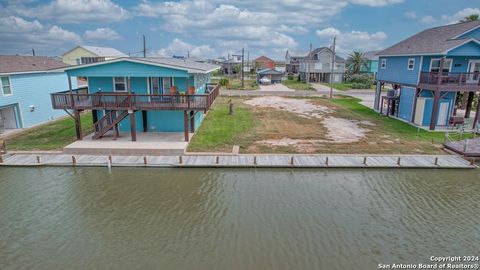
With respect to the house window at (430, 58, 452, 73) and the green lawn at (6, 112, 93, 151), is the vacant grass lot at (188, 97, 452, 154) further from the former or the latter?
the green lawn at (6, 112, 93, 151)

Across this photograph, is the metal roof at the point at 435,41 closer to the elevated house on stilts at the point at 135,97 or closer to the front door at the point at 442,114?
the front door at the point at 442,114


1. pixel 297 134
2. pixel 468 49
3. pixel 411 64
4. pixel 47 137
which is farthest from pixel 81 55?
pixel 468 49

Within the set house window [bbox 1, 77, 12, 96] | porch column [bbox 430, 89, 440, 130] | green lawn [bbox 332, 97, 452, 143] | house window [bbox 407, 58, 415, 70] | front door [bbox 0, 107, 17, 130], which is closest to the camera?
green lawn [bbox 332, 97, 452, 143]

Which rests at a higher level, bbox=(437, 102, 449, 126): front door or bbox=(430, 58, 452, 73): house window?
A: bbox=(430, 58, 452, 73): house window

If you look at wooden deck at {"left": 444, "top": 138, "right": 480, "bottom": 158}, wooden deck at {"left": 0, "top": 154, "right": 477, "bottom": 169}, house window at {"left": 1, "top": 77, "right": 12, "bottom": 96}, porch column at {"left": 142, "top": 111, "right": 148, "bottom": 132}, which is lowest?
wooden deck at {"left": 0, "top": 154, "right": 477, "bottom": 169}

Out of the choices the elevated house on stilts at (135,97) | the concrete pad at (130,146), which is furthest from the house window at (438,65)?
the concrete pad at (130,146)

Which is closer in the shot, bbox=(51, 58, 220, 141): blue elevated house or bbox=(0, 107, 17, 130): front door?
bbox=(51, 58, 220, 141): blue elevated house

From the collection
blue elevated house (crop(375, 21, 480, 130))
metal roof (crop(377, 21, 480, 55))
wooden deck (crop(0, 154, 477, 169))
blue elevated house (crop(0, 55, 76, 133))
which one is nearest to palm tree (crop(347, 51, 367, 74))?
metal roof (crop(377, 21, 480, 55))
